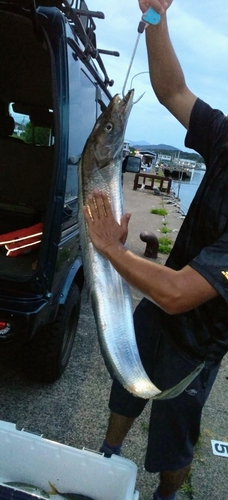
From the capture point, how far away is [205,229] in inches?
79.0

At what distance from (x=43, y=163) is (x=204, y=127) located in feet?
8.79

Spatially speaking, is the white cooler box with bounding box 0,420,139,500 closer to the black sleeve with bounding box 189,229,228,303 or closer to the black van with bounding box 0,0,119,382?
the black van with bounding box 0,0,119,382

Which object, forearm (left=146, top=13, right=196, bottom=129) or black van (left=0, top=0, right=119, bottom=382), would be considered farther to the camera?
black van (left=0, top=0, right=119, bottom=382)

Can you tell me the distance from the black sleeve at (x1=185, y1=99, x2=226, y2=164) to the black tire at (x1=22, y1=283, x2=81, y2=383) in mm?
1623

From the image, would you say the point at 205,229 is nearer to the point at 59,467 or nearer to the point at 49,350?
the point at 59,467

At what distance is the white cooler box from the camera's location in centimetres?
220

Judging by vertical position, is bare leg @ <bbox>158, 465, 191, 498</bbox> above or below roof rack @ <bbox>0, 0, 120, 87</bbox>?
below

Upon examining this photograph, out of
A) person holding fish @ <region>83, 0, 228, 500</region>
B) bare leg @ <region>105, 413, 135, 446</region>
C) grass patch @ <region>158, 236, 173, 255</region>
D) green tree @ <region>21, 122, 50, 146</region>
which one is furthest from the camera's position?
grass patch @ <region>158, 236, 173, 255</region>

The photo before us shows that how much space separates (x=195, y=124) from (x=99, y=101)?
2.25 meters

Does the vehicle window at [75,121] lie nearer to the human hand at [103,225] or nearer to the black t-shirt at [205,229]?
the black t-shirt at [205,229]

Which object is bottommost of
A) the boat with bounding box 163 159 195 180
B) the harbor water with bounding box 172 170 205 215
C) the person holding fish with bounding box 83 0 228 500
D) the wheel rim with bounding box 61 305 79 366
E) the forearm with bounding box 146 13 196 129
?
the boat with bounding box 163 159 195 180

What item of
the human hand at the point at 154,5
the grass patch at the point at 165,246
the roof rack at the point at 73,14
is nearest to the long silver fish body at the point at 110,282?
the human hand at the point at 154,5

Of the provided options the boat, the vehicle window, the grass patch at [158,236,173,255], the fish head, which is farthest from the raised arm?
the boat

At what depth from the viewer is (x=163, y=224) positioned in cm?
1262
